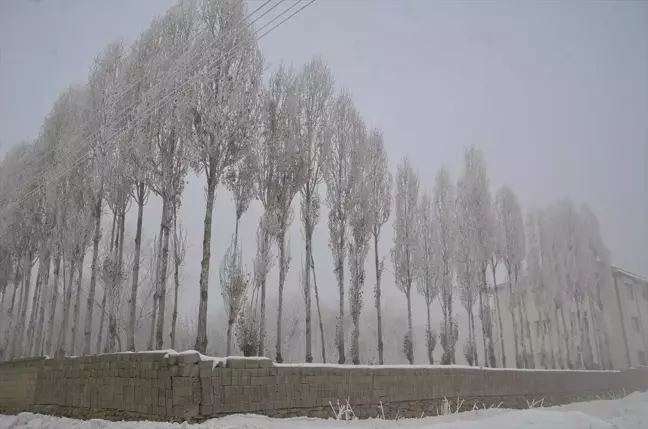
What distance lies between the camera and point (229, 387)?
245 inches

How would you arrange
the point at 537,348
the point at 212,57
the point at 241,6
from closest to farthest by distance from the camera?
the point at 212,57, the point at 241,6, the point at 537,348

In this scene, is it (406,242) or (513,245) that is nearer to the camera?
(406,242)

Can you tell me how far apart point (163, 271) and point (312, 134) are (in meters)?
6.88

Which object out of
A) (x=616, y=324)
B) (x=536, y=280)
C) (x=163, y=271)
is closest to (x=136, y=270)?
(x=163, y=271)

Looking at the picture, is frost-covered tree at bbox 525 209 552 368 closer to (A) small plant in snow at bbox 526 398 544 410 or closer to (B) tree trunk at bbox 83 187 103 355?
(A) small plant in snow at bbox 526 398 544 410

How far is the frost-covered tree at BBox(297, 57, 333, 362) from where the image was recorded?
49.1 ft

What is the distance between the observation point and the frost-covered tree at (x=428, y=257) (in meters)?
20.9

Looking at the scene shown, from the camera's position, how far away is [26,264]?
18438 mm

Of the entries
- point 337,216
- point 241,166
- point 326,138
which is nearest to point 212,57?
point 241,166

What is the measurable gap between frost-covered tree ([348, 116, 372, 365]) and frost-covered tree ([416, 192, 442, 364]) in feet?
15.6

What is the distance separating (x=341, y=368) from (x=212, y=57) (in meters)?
7.76

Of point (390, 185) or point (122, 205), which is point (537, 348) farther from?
point (122, 205)

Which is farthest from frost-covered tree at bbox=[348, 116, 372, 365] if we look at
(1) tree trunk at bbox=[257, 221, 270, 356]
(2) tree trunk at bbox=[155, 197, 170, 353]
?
(2) tree trunk at bbox=[155, 197, 170, 353]

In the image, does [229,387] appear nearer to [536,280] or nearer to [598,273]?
[598,273]
